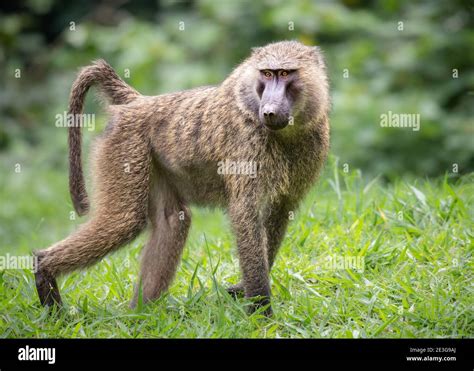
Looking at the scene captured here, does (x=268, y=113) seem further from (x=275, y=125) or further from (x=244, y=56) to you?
(x=244, y=56)

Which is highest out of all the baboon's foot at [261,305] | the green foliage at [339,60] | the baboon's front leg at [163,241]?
the green foliage at [339,60]

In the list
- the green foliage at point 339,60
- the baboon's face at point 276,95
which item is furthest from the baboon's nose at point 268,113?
the green foliage at point 339,60

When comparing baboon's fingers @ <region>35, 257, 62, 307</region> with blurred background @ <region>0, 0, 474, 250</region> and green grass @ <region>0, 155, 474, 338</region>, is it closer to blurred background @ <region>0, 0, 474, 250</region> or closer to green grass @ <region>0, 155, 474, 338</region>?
green grass @ <region>0, 155, 474, 338</region>

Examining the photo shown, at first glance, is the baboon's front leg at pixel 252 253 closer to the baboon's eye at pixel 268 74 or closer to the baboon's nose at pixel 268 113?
the baboon's nose at pixel 268 113

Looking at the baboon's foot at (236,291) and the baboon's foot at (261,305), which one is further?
the baboon's foot at (236,291)

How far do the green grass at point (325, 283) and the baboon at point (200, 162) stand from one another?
0.22 meters

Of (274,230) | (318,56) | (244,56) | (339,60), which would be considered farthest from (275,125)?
(244,56)

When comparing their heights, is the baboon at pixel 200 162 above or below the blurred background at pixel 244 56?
below

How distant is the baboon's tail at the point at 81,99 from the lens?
526 centimetres

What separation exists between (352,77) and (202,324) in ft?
20.8

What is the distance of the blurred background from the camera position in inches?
375
